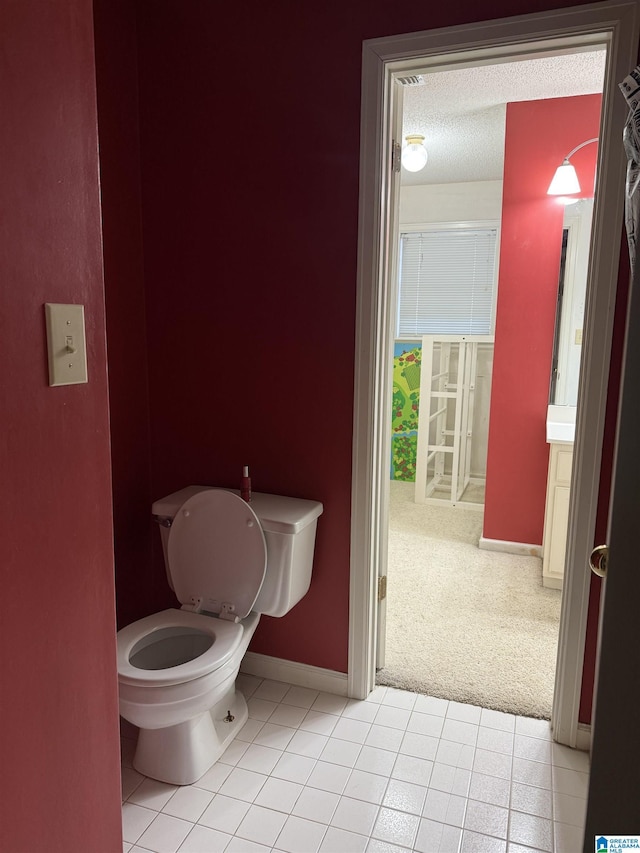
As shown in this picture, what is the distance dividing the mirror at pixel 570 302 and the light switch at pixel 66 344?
2.90m

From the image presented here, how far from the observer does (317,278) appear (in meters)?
2.04

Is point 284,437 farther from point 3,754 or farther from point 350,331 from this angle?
point 3,754

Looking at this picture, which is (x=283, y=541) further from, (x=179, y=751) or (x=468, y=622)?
(x=468, y=622)

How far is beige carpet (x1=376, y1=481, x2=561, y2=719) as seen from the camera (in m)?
2.29

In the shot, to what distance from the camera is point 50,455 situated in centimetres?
90

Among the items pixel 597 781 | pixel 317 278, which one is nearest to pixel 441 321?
pixel 317 278

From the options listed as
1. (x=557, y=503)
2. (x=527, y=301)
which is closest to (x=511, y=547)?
(x=557, y=503)

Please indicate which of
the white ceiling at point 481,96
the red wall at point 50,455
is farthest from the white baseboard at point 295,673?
the white ceiling at point 481,96

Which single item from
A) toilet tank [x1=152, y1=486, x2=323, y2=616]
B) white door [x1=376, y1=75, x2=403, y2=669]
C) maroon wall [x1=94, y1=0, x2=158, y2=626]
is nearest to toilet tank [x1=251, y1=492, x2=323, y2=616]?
toilet tank [x1=152, y1=486, x2=323, y2=616]

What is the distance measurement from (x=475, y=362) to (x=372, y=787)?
3335 mm

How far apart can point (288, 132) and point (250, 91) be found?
0.64 ft

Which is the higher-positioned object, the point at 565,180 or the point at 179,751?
the point at 565,180

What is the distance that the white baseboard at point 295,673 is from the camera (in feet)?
7.35

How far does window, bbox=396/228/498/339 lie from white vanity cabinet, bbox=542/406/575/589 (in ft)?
6.46
